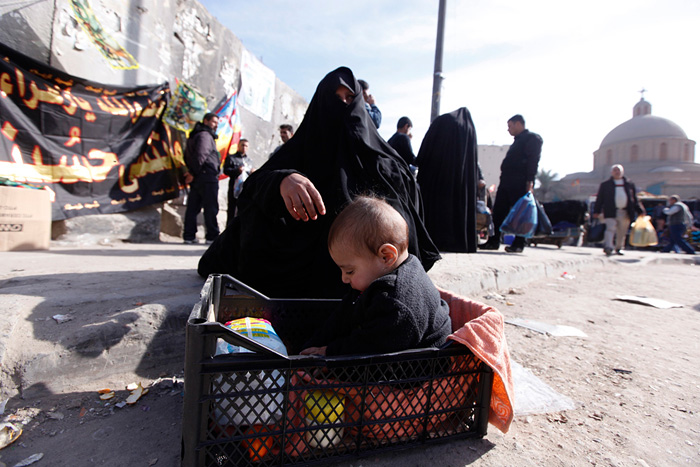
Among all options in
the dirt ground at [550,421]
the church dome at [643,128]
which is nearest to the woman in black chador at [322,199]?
the dirt ground at [550,421]

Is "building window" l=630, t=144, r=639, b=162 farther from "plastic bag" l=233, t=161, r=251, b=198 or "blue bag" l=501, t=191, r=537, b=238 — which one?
"plastic bag" l=233, t=161, r=251, b=198

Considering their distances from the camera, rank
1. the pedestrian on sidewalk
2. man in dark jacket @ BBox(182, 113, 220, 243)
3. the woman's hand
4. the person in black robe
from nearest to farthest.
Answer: the woman's hand < the person in black robe < man in dark jacket @ BBox(182, 113, 220, 243) < the pedestrian on sidewalk

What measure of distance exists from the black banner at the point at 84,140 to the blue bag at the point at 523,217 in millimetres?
4831

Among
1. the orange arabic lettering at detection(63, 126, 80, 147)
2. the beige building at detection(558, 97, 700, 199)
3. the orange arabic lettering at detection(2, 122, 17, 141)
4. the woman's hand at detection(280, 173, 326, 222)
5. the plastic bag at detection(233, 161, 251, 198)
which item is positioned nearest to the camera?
the woman's hand at detection(280, 173, 326, 222)

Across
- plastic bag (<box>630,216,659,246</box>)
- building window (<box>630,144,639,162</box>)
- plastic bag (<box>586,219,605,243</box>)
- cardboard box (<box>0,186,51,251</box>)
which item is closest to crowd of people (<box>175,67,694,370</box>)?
cardboard box (<box>0,186,51,251</box>)

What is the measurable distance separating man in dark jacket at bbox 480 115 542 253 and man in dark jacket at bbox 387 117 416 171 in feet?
6.07

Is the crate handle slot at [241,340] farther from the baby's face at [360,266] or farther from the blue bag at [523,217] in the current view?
the blue bag at [523,217]

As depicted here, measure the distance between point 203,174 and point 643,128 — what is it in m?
48.1

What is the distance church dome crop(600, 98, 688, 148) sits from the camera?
38281mm

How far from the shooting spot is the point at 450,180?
4.27 meters

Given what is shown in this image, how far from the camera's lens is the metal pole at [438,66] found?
573 centimetres

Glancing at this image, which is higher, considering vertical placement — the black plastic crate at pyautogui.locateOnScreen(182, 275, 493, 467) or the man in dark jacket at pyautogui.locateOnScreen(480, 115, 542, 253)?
the man in dark jacket at pyautogui.locateOnScreen(480, 115, 542, 253)

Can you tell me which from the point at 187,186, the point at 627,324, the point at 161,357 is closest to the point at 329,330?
the point at 161,357

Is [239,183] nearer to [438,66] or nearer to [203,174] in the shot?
[203,174]
